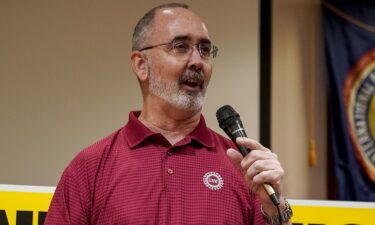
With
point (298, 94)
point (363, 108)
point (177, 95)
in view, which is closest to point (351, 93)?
point (363, 108)

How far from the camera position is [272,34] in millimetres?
2881

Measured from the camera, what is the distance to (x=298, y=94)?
9.54 ft

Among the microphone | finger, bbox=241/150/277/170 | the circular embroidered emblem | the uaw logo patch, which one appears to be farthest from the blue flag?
finger, bbox=241/150/277/170

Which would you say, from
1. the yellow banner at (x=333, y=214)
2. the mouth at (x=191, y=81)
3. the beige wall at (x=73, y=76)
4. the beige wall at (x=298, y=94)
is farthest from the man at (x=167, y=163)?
the beige wall at (x=298, y=94)

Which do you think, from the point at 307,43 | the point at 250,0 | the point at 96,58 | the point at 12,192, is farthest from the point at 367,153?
the point at 12,192

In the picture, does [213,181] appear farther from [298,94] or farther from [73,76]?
[298,94]

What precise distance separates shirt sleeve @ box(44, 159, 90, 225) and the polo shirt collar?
18 centimetres

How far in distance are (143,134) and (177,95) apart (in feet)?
0.49

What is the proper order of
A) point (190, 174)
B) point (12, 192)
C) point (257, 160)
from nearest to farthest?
point (257, 160) → point (190, 174) → point (12, 192)

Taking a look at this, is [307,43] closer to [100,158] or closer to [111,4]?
[111,4]

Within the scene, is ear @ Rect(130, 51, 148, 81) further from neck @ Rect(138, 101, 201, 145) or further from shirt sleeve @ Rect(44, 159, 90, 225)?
shirt sleeve @ Rect(44, 159, 90, 225)

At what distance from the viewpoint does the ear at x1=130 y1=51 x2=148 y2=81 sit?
158 cm

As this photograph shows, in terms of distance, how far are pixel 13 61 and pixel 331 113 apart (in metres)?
1.76

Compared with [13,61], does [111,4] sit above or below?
above
